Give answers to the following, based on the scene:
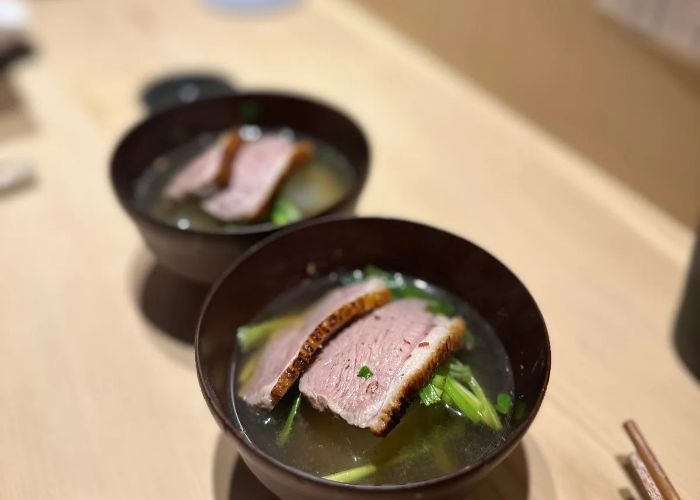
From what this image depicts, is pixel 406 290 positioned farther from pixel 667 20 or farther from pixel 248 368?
pixel 667 20

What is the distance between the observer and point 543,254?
4.11 ft

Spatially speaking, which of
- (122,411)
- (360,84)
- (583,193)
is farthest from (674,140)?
(122,411)

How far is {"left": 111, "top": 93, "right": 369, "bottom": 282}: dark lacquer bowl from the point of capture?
101 centimetres

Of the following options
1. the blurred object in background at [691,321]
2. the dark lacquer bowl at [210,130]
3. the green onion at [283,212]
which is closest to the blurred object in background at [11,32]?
the dark lacquer bowl at [210,130]

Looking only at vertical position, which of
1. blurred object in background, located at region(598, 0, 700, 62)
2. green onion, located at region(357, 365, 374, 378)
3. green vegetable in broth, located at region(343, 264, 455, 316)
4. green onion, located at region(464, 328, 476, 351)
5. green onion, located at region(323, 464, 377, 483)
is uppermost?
blurred object in background, located at region(598, 0, 700, 62)

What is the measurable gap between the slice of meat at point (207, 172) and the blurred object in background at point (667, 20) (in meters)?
0.84

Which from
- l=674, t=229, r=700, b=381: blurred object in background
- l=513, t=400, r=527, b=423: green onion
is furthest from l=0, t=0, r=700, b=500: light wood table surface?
l=513, t=400, r=527, b=423: green onion

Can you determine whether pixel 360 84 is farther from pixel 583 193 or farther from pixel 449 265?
pixel 449 265

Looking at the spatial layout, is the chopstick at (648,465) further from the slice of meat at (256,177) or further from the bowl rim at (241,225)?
the slice of meat at (256,177)

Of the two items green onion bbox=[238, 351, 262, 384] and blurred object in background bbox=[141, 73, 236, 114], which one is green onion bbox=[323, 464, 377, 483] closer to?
green onion bbox=[238, 351, 262, 384]

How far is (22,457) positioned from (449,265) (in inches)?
26.9

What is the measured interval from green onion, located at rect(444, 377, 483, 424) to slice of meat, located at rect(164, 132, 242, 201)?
0.58 metres

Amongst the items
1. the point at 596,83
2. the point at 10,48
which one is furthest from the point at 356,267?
the point at 10,48

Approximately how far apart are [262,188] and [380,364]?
0.45 metres
